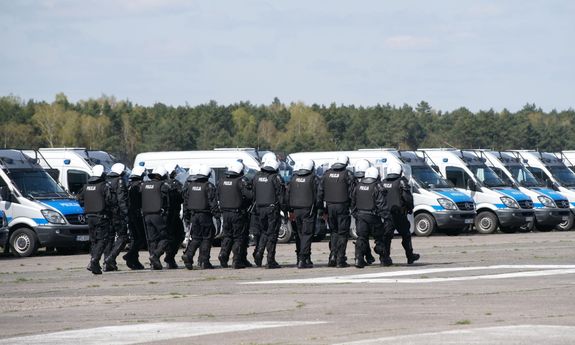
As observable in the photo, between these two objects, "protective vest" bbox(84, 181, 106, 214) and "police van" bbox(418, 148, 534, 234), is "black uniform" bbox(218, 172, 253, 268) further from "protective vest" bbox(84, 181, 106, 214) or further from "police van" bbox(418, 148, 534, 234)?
"police van" bbox(418, 148, 534, 234)

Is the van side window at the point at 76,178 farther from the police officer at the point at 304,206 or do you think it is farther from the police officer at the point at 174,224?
the police officer at the point at 304,206

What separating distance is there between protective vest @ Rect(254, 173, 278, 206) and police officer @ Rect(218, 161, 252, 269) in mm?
238

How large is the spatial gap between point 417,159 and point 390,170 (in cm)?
1324

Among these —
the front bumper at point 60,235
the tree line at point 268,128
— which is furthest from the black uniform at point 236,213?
the tree line at point 268,128

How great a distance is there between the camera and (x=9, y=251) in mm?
28953

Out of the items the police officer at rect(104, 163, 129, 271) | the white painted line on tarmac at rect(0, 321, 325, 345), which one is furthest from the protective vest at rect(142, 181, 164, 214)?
the white painted line on tarmac at rect(0, 321, 325, 345)

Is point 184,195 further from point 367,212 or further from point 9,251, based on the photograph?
point 9,251

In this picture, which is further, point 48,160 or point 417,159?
point 417,159

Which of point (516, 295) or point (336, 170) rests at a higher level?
point (336, 170)

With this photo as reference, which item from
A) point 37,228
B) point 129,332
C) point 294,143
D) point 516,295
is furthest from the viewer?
point 294,143

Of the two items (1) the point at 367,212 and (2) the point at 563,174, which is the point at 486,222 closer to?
(2) the point at 563,174

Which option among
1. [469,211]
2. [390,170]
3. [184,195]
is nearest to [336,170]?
[390,170]

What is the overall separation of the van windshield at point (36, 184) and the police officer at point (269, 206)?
25.3 ft

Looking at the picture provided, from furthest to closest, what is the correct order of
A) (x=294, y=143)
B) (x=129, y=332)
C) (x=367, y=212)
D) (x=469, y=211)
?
1. (x=294, y=143)
2. (x=469, y=211)
3. (x=367, y=212)
4. (x=129, y=332)
